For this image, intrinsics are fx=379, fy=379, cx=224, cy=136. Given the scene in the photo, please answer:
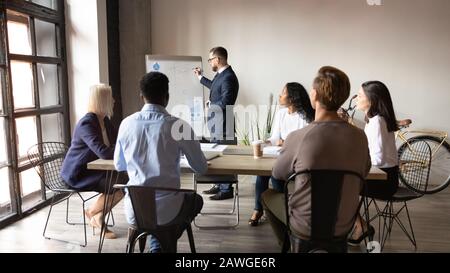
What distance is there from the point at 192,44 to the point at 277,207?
3.16m

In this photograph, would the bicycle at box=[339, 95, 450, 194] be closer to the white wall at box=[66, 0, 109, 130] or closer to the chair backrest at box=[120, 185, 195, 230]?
the white wall at box=[66, 0, 109, 130]

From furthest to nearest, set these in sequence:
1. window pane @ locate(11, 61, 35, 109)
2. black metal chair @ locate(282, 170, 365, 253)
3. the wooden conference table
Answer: window pane @ locate(11, 61, 35, 109) < the wooden conference table < black metal chair @ locate(282, 170, 365, 253)

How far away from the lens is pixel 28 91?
12.6 feet

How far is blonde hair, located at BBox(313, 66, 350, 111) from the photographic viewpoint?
6.15 ft

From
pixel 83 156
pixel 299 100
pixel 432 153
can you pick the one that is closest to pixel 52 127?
pixel 83 156

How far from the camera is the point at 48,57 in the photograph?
3973mm

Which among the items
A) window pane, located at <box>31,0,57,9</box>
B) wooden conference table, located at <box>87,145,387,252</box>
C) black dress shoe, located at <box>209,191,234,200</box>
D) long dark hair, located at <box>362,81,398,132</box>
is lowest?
black dress shoe, located at <box>209,191,234,200</box>

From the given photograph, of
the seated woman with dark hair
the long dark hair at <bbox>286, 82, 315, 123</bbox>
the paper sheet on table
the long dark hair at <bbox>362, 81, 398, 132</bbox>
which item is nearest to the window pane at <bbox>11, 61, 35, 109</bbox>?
the paper sheet on table

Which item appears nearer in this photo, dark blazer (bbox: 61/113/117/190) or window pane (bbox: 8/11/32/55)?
dark blazer (bbox: 61/113/117/190)

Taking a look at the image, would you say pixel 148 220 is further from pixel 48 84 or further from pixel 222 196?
pixel 48 84

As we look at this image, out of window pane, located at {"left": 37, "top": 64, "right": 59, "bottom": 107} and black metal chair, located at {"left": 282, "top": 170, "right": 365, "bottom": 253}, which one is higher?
window pane, located at {"left": 37, "top": 64, "right": 59, "bottom": 107}

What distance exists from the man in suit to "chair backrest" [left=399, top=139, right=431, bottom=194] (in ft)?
6.97

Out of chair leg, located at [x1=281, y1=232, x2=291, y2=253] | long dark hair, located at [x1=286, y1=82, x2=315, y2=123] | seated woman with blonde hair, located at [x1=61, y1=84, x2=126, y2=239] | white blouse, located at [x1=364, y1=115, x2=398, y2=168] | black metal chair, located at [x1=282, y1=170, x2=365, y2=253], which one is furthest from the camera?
long dark hair, located at [x1=286, y1=82, x2=315, y2=123]

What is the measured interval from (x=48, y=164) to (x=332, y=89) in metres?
2.72
